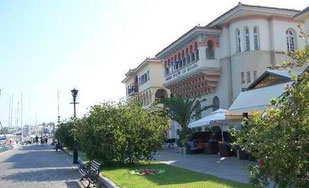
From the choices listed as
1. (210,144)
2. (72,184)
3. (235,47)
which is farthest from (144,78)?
(72,184)

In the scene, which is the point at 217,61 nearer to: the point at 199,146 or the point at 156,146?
the point at 199,146

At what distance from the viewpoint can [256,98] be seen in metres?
21.7

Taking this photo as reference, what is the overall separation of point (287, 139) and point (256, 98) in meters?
17.5

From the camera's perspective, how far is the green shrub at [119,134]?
1812 cm

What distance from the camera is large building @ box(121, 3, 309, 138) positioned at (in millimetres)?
30703

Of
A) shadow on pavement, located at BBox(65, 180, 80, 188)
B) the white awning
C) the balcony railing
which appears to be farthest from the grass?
the balcony railing

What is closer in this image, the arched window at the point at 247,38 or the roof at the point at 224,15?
the roof at the point at 224,15

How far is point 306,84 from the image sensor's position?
471 centimetres

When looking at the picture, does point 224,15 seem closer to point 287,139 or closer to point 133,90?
point 287,139

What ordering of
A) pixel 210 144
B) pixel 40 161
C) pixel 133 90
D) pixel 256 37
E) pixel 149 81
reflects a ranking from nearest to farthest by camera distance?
pixel 210 144 < pixel 40 161 < pixel 256 37 < pixel 149 81 < pixel 133 90

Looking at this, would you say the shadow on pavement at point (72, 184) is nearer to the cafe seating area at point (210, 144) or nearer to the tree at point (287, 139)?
the cafe seating area at point (210, 144)

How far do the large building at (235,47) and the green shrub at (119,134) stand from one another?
1368 cm

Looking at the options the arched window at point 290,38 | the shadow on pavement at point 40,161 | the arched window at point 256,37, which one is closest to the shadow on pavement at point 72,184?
the shadow on pavement at point 40,161

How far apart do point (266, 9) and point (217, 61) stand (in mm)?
5670
